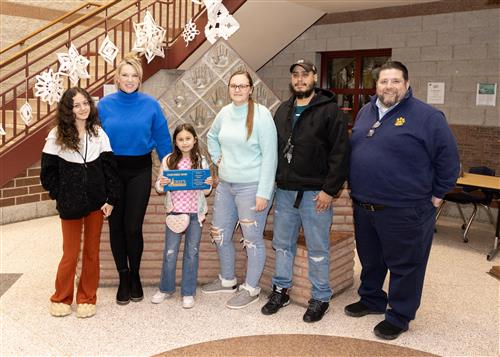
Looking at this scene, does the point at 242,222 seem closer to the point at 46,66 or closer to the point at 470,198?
the point at 470,198

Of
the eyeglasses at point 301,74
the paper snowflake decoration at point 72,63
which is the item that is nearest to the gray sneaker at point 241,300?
Result: the eyeglasses at point 301,74

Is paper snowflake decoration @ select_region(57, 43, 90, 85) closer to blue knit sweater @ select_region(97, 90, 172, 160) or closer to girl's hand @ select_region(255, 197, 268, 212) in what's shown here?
blue knit sweater @ select_region(97, 90, 172, 160)

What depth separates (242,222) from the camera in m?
3.05

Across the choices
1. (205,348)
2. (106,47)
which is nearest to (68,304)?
(205,348)

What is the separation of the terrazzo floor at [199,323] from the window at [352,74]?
4.03 metres

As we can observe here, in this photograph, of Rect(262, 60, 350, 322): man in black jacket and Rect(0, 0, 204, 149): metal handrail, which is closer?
Rect(262, 60, 350, 322): man in black jacket

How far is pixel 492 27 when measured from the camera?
18.9 feet

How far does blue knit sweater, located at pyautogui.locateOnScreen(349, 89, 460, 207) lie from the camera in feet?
8.48

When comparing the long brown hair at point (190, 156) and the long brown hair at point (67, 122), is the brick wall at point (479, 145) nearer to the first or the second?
the long brown hair at point (190, 156)

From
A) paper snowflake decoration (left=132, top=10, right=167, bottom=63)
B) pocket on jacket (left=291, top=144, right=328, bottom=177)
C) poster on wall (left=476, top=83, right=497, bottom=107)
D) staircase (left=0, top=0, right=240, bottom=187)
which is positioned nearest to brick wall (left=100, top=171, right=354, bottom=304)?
pocket on jacket (left=291, top=144, right=328, bottom=177)

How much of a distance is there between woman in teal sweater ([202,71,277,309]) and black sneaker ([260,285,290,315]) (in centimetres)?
14

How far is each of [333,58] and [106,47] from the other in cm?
398

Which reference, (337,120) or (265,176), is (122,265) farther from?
(337,120)

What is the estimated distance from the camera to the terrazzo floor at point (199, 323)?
2.68 meters
